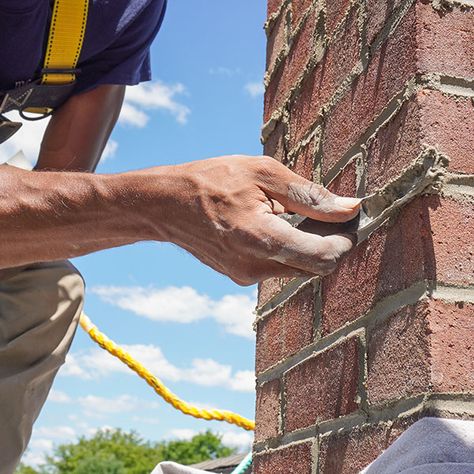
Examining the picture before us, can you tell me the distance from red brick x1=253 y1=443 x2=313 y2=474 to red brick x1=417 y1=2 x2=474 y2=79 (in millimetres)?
746

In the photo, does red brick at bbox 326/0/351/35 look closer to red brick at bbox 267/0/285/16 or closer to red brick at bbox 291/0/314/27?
red brick at bbox 291/0/314/27

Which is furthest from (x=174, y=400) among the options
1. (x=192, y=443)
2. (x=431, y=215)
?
(x=192, y=443)

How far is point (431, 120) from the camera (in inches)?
42.0

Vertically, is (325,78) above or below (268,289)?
above

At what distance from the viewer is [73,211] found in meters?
1.14

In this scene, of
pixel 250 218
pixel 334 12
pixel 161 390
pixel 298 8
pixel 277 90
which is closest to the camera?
pixel 250 218

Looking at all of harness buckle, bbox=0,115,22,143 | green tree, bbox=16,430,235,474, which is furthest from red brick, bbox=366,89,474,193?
green tree, bbox=16,430,235,474

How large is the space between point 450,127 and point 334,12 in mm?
→ 530

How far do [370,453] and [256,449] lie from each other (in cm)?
68

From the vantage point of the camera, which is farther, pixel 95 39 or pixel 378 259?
pixel 95 39

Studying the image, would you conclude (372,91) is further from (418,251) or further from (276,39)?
(276,39)

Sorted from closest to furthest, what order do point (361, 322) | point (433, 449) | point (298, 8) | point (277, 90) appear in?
1. point (433, 449)
2. point (361, 322)
3. point (298, 8)
4. point (277, 90)

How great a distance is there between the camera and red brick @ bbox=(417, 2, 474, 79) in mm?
1102

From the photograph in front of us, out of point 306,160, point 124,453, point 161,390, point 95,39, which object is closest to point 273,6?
point 95,39
